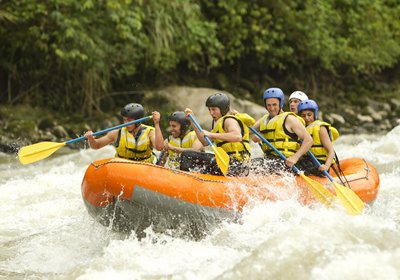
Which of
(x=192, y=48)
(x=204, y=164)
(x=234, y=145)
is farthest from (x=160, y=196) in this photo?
(x=192, y=48)

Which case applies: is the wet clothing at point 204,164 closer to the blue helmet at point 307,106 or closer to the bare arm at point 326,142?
the bare arm at point 326,142

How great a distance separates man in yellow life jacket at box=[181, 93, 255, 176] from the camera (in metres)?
6.53

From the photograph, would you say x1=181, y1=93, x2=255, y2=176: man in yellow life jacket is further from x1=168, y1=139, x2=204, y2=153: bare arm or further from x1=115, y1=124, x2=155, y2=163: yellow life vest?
x1=115, y1=124, x2=155, y2=163: yellow life vest

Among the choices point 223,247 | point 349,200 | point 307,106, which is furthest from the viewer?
point 307,106

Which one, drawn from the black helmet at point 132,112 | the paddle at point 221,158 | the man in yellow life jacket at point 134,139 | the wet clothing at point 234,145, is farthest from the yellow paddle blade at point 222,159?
the black helmet at point 132,112

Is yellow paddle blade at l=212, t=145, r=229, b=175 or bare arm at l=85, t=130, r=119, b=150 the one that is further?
bare arm at l=85, t=130, r=119, b=150

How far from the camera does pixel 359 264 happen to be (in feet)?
15.7

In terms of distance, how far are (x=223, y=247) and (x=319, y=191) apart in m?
1.25

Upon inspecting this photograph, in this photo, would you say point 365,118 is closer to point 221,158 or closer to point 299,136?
point 299,136

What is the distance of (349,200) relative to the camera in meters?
6.45

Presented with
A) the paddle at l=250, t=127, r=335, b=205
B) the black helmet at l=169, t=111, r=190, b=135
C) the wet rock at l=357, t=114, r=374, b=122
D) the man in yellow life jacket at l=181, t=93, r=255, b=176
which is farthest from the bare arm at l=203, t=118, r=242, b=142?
the wet rock at l=357, t=114, r=374, b=122

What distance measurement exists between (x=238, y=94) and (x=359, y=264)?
40.4ft

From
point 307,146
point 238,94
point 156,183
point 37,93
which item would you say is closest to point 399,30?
point 238,94

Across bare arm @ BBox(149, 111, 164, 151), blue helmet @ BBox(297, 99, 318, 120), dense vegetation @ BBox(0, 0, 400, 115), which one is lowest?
dense vegetation @ BBox(0, 0, 400, 115)
